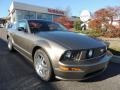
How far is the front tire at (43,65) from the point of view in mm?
4008

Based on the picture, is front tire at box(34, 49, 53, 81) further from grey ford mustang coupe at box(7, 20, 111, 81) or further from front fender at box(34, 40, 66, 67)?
front fender at box(34, 40, 66, 67)

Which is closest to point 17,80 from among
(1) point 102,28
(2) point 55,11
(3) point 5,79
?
(3) point 5,79

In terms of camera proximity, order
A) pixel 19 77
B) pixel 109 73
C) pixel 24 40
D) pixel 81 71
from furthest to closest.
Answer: pixel 24 40 → pixel 109 73 → pixel 19 77 → pixel 81 71

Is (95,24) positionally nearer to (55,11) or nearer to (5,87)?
(5,87)

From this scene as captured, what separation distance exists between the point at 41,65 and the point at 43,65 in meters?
0.11

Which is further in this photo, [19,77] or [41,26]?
[41,26]

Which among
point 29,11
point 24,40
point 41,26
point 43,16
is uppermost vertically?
point 29,11

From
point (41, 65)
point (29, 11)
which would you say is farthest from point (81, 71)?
point (29, 11)

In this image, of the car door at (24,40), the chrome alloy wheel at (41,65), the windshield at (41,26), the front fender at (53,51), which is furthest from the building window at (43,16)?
the front fender at (53,51)

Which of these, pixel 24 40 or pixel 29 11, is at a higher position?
pixel 29 11

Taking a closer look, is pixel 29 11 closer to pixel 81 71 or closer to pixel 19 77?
pixel 19 77

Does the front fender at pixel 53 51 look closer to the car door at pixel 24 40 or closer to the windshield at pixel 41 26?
the car door at pixel 24 40

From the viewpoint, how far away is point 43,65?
4.31 meters

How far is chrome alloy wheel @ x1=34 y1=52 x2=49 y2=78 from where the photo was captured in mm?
4199
